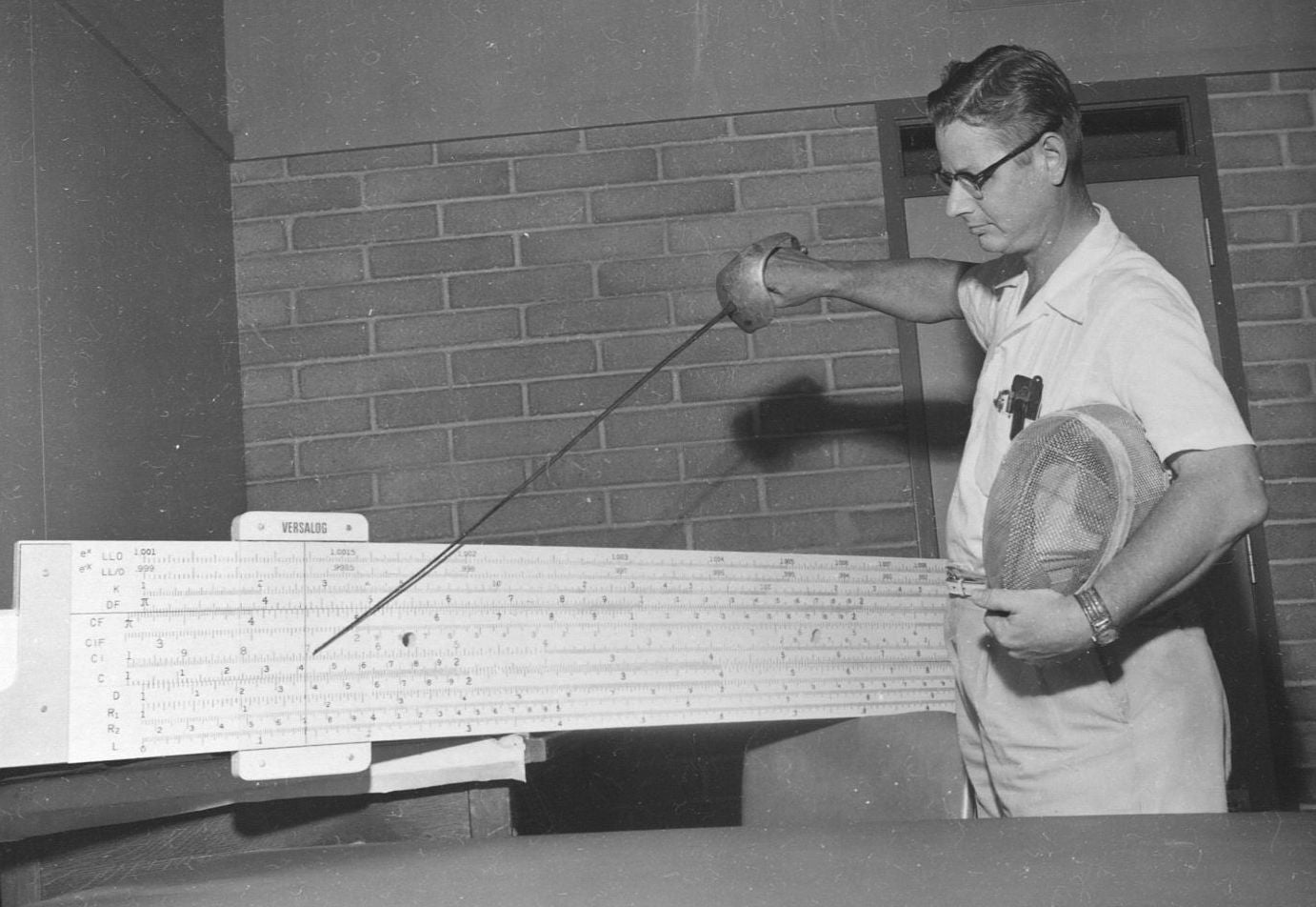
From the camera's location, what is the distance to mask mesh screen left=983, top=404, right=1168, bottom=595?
4.94 ft

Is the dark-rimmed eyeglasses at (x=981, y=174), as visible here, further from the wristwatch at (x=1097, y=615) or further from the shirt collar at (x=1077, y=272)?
the wristwatch at (x=1097, y=615)

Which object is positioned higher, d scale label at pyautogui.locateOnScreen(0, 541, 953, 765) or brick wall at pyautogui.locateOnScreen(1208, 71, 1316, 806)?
brick wall at pyautogui.locateOnScreen(1208, 71, 1316, 806)

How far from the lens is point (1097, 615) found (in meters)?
1.48

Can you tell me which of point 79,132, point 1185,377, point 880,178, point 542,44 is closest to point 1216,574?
point 880,178

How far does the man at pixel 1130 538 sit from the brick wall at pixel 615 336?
123cm

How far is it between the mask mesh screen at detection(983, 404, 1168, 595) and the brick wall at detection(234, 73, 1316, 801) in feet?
5.20

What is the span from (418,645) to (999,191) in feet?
3.39

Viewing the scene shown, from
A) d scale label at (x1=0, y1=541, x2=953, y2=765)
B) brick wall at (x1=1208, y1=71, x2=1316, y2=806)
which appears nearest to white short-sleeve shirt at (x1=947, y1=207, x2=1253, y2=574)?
d scale label at (x1=0, y1=541, x2=953, y2=765)

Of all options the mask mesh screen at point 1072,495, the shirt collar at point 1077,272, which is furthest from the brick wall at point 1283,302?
the mask mesh screen at point 1072,495

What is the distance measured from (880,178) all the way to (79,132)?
6.20 feet

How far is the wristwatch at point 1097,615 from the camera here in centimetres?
148

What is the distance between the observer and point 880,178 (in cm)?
319

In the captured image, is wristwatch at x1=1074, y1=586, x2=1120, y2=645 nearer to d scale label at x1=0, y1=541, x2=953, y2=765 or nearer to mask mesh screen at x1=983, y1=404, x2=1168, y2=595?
mask mesh screen at x1=983, y1=404, x2=1168, y2=595

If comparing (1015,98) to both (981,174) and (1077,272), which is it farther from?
(1077,272)
